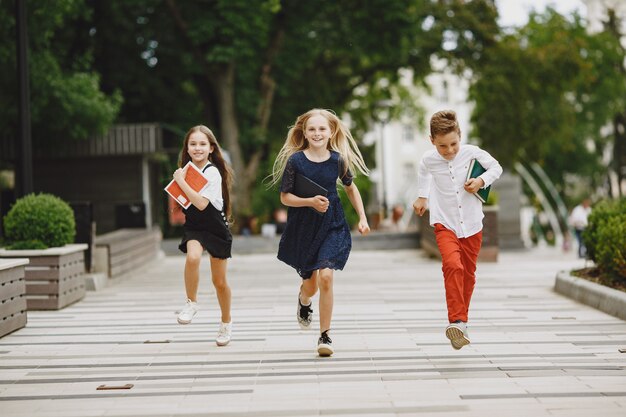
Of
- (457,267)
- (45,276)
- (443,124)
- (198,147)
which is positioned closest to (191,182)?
(198,147)

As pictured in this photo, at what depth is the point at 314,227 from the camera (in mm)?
7574

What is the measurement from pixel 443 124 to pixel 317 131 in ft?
3.05

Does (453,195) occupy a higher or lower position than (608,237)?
higher

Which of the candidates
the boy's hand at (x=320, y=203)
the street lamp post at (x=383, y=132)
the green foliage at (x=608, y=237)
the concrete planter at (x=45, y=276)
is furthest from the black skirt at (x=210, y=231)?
the street lamp post at (x=383, y=132)

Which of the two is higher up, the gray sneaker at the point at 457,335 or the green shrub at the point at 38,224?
the green shrub at the point at 38,224

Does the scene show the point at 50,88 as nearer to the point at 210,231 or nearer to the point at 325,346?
the point at 210,231

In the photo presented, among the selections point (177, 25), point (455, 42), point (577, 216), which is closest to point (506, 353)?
point (177, 25)

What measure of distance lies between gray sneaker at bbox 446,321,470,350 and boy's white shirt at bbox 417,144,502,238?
0.71 meters

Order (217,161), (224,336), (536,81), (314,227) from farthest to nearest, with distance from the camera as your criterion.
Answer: (536,81) → (217,161) → (224,336) → (314,227)

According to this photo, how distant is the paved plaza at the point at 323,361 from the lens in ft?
18.8

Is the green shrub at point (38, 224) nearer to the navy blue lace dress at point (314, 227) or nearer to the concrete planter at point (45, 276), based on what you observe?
the concrete planter at point (45, 276)

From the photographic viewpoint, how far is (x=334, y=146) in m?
7.74

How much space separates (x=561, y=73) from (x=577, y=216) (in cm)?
572

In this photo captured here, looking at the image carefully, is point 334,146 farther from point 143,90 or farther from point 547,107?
point 547,107
